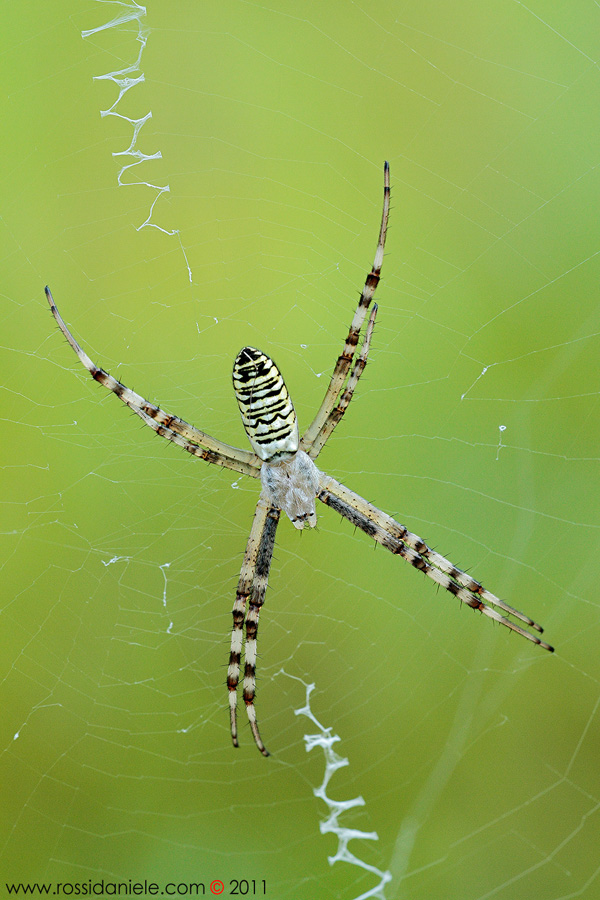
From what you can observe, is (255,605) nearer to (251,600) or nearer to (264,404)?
(251,600)

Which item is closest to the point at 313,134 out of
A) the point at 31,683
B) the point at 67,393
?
the point at 67,393

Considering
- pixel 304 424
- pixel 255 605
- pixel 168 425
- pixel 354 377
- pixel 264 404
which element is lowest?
pixel 255 605

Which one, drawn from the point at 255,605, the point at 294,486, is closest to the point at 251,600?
the point at 255,605

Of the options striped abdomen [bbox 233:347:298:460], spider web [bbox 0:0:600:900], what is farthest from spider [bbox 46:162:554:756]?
spider web [bbox 0:0:600:900]

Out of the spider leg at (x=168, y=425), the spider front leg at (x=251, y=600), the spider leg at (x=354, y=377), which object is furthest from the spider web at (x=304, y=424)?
the spider leg at (x=354, y=377)

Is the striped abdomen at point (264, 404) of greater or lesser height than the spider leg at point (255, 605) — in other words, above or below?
above

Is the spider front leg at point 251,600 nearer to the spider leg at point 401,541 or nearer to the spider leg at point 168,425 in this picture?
the spider leg at point 401,541

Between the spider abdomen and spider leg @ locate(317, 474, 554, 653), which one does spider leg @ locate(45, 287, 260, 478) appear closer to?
the spider abdomen
